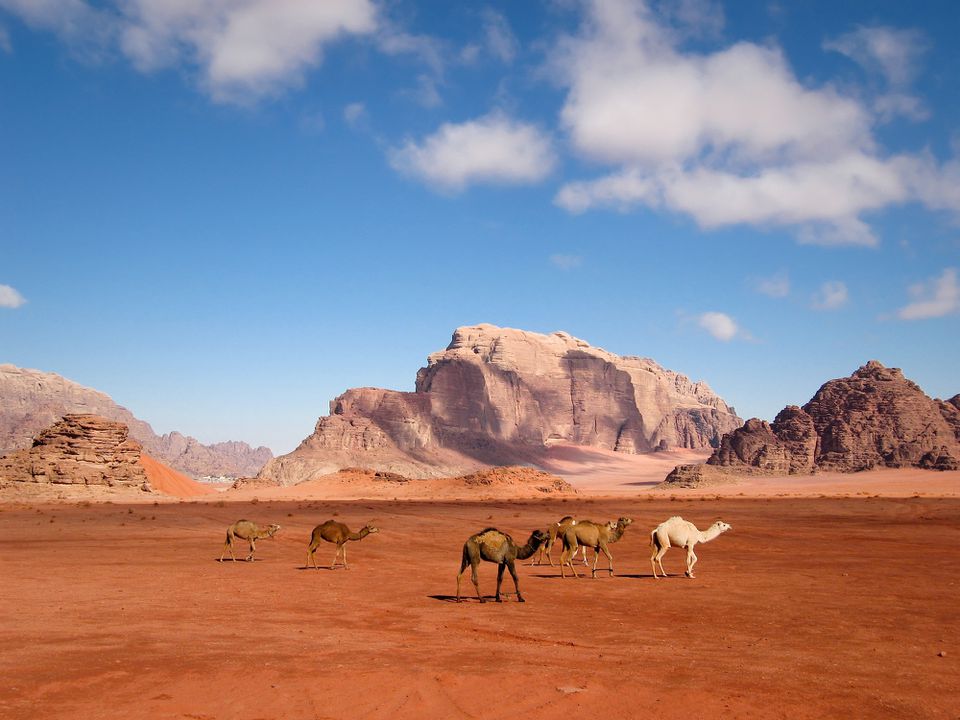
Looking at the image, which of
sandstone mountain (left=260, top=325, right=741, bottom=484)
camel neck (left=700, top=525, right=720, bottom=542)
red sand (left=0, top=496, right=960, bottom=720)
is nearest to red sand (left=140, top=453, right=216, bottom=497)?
sandstone mountain (left=260, top=325, right=741, bottom=484)

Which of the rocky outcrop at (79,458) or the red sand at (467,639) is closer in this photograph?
the red sand at (467,639)

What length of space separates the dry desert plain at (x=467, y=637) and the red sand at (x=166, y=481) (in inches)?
1894

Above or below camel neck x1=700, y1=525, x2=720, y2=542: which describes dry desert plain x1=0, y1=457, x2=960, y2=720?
below

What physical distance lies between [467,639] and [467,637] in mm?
175

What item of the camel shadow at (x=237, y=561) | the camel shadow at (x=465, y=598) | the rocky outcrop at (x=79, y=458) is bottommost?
the camel shadow at (x=237, y=561)

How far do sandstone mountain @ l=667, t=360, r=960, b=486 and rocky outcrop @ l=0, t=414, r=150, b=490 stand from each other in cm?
6256

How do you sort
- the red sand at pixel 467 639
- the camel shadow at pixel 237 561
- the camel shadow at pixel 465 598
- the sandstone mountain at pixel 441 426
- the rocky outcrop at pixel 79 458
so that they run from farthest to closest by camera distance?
the sandstone mountain at pixel 441 426 < the rocky outcrop at pixel 79 458 < the camel shadow at pixel 237 561 < the camel shadow at pixel 465 598 < the red sand at pixel 467 639

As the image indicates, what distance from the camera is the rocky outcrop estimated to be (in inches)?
2275

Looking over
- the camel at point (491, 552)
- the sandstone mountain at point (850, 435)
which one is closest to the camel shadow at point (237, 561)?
the camel at point (491, 552)

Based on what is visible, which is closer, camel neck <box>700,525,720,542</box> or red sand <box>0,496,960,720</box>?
red sand <box>0,496,960,720</box>

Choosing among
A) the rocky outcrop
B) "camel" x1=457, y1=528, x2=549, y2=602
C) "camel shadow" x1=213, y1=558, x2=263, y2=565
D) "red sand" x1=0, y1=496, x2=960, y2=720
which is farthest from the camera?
the rocky outcrop

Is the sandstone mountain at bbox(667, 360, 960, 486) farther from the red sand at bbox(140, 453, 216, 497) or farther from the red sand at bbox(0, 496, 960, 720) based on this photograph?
the red sand at bbox(0, 496, 960, 720)

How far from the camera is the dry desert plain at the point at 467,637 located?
754cm

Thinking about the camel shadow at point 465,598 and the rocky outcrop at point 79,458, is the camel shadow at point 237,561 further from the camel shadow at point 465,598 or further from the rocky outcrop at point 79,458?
the rocky outcrop at point 79,458
